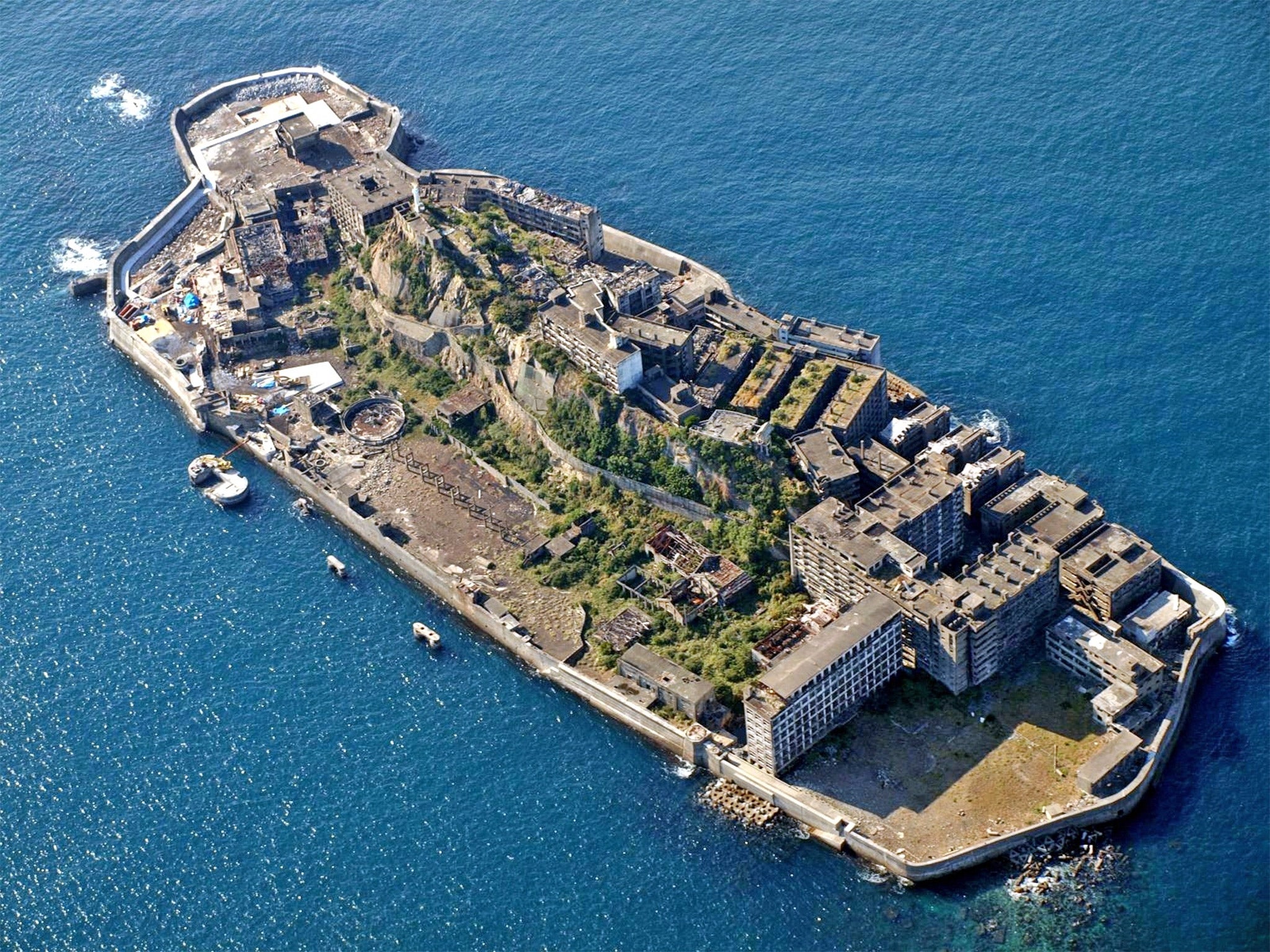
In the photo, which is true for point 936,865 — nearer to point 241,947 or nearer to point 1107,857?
point 1107,857

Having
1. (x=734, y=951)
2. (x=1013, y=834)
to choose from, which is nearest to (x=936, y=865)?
(x=1013, y=834)

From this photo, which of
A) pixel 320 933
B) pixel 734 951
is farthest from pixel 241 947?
pixel 734 951

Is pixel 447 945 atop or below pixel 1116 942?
below

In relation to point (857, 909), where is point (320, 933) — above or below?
below

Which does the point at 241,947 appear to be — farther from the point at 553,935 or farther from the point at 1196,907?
the point at 1196,907

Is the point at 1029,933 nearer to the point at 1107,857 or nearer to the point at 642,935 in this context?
the point at 1107,857

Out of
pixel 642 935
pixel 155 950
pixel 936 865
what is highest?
pixel 936 865

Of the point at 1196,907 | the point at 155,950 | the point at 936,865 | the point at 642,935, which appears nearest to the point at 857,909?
the point at 936,865
